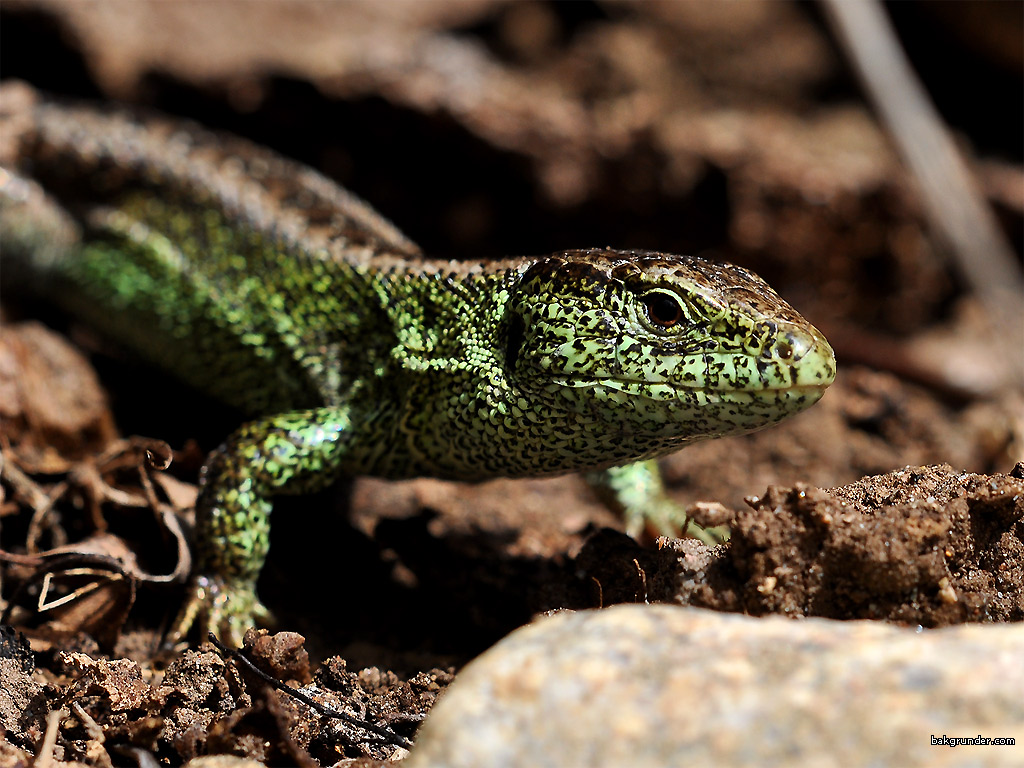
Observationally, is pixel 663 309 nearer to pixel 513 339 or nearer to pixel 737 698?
pixel 513 339

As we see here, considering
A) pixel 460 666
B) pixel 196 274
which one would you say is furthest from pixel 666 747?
Result: pixel 196 274

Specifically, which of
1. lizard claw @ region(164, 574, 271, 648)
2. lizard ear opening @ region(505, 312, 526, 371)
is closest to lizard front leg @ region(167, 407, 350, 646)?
lizard claw @ region(164, 574, 271, 648)

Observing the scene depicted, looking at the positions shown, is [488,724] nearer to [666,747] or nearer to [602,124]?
[666,747]

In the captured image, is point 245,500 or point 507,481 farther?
point 507,481

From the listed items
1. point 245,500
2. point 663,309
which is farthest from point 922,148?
point 245,500

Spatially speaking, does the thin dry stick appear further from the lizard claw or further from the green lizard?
the lizard claw

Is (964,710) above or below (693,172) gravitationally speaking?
above
